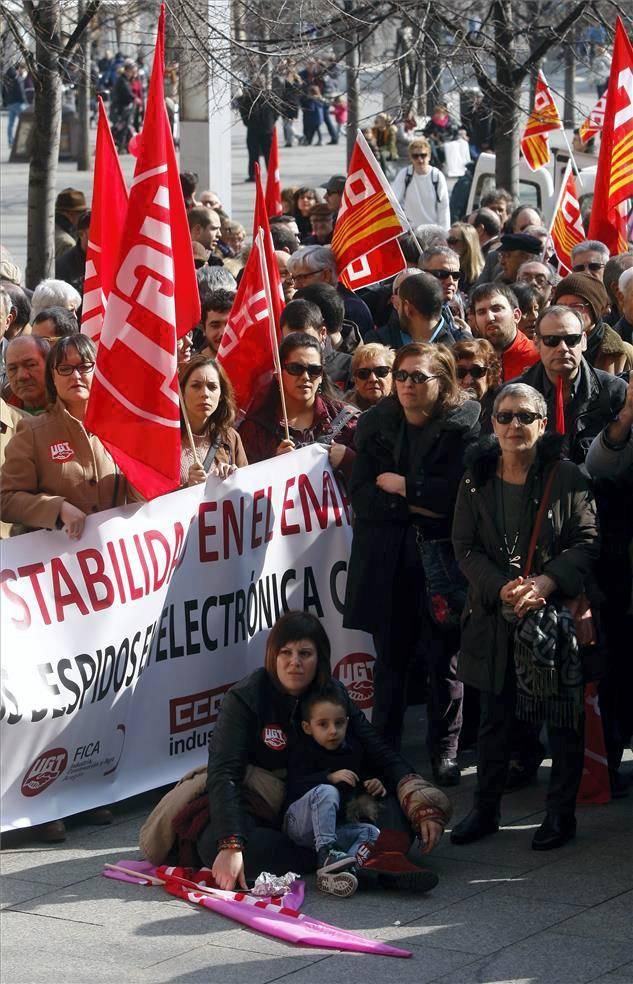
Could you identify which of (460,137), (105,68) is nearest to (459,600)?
(460,137)

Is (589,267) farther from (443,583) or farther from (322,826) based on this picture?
(322,826)

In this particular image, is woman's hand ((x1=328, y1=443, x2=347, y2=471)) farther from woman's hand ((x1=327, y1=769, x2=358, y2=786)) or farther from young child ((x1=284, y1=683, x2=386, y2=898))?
woman's hand ((x1=327, y1=769, x2=358, y2=786))

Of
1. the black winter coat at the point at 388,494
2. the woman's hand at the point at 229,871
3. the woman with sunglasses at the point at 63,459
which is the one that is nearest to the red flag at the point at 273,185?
the black winter coat at the point at 388,494

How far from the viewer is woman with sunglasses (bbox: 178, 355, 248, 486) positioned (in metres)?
7.17

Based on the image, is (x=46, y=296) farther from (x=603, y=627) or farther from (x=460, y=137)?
(x=460, y=137)

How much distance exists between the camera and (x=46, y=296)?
9.52 meters

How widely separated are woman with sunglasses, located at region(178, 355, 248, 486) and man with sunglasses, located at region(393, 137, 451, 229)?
10.1 m

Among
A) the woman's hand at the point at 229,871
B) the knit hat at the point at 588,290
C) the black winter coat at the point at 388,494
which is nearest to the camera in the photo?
the woman's hand at the point at 229,871

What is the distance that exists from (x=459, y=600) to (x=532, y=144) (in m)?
10.6

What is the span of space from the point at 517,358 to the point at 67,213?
632 cm

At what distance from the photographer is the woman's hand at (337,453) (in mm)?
7746

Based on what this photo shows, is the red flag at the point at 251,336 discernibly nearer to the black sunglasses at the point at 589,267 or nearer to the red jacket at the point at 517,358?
the red jacket at the point at 517,358

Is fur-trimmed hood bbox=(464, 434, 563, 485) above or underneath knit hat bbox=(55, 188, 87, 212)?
underneath

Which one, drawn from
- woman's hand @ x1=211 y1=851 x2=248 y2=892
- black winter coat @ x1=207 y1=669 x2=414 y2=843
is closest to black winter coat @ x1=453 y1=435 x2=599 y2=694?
black winter coat @ x1=207 y1=669 x2=414 y2=843
